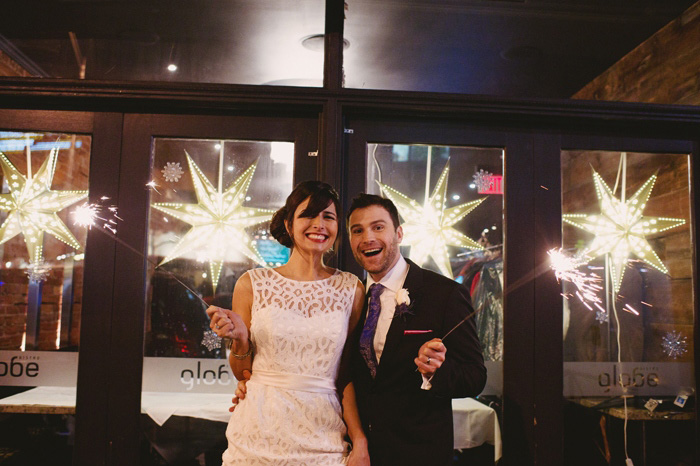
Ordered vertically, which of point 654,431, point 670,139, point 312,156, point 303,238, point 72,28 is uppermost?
point 72,28

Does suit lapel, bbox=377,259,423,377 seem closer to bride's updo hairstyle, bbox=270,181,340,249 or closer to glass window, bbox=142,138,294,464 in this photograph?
bride's updo hairstyle, bbox=270,181,340,249

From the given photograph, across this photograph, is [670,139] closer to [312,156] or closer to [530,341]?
[530,341]

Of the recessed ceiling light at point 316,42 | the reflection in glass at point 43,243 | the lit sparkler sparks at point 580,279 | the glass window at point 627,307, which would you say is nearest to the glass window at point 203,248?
the reflection in glass at point 43,243

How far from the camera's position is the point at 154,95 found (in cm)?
258

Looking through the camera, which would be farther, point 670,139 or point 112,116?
point 670,139

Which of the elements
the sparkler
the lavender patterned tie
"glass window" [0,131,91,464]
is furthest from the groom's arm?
"glass window" [0,131,91,464]

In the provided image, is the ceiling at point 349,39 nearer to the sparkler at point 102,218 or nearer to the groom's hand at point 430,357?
the sparkler at point 102,218

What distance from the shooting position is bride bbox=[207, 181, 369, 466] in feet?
6.09

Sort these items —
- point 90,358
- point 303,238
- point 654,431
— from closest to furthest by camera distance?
point 303,238 < point 90,358 < point 654,431

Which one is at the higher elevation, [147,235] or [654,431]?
[147,235]

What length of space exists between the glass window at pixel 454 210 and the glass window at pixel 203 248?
1.90 feet

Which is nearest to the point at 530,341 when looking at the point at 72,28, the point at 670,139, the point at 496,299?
the point at 496,299

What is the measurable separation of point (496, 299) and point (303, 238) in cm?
126

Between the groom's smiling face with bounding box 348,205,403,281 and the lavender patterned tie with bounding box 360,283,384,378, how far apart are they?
6cm
